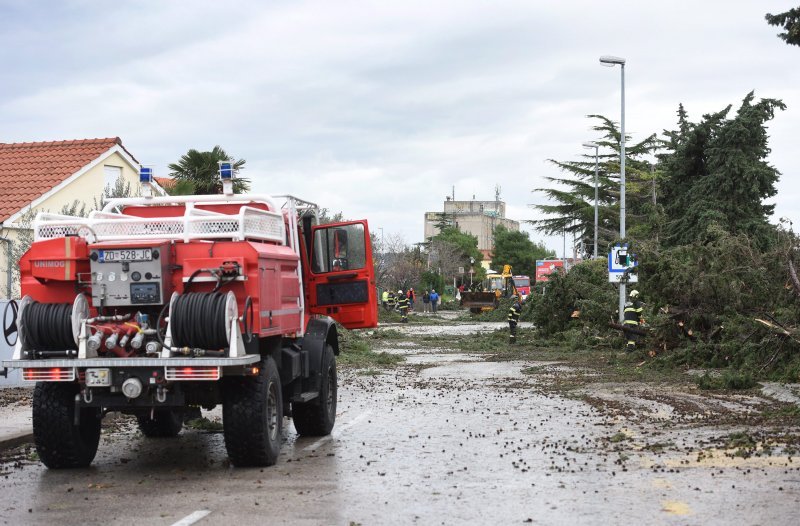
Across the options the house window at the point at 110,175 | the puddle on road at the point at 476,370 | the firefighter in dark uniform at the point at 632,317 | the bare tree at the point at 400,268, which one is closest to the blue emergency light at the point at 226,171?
the puddle on road at the point at 476,370

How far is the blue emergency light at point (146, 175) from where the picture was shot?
12891mm

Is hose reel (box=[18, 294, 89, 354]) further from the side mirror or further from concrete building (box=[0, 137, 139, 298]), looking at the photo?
concrete building (box=[0, 137, 139, 298])

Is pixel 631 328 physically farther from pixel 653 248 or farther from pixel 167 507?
pixel 167 507

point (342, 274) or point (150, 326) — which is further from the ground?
point (342, 274)

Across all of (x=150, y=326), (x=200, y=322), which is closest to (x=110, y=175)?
(x=150, y=326)

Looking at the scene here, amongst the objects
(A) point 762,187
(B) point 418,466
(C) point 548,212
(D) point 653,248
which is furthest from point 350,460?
(C) point 548,212

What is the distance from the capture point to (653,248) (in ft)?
80.1

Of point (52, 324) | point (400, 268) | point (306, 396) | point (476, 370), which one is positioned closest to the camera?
point (52, 324)

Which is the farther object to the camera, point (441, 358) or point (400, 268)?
point (400, 268)

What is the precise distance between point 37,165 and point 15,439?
77.8 ft

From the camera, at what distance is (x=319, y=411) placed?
12.8m

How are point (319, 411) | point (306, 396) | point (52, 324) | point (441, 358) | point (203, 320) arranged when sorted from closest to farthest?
point (203, 320) < point (52, 324) < point (306, 396) < point (319, 411) < point (441, 358)

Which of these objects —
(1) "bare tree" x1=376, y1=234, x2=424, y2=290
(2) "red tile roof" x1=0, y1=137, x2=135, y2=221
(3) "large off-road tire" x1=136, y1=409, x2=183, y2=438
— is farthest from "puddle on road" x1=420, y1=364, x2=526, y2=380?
(1) "bare tree" x1=376, y1=234, x2=424, y2=290

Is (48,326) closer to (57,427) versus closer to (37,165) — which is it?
(57,427)
